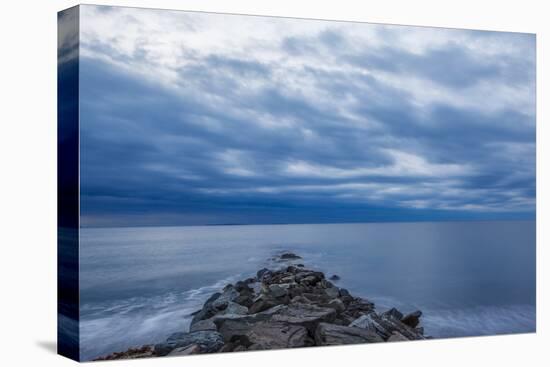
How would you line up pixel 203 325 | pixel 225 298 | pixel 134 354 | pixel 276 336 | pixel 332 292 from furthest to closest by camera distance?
pixel 332 292 < pixel 276 336 < pixel 225 298 < pixel 203 325 < pixel 134 354

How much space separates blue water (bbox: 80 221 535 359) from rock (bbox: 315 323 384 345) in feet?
1.41

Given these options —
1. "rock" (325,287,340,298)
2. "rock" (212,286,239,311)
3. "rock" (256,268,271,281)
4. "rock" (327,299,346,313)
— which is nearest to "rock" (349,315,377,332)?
"rock" (327,299,346,313)

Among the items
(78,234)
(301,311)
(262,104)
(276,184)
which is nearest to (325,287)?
(301,311)

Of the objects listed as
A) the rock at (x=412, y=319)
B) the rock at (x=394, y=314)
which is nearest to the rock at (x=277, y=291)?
the rock at (x=394, y=314)

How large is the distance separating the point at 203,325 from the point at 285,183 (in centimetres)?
191

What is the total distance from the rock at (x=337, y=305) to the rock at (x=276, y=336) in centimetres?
44

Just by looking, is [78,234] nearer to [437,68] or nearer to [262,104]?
[262,104]

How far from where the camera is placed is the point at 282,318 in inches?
358

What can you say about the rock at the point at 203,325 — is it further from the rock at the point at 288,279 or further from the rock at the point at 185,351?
the rock at the point at 288,279

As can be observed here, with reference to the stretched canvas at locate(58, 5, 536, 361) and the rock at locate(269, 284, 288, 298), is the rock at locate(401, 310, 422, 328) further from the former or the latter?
the rock at locate(269, 284, 288, 298)

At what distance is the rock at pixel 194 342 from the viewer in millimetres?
8625

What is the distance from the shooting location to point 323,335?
30.2 feet

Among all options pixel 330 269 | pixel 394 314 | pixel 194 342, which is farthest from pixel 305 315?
pixel 194 342

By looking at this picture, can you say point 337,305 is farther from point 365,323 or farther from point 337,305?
point 365,323
